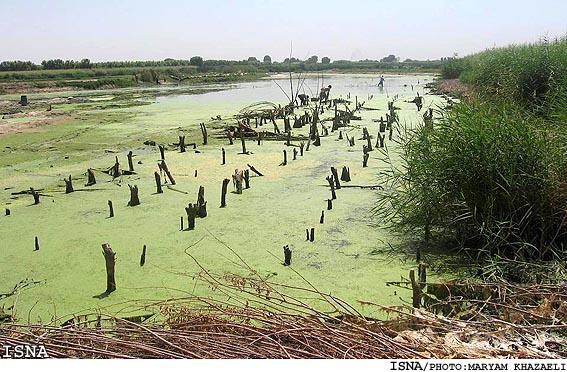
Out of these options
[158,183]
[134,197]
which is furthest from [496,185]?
[158,183]

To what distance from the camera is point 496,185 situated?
392 cm

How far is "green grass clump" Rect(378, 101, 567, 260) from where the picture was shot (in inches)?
149

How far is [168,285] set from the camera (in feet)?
12.2

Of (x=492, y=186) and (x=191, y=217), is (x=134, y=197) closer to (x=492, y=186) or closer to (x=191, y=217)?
(x=191, y=217)

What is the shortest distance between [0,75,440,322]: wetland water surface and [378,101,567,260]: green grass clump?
21.6 inches

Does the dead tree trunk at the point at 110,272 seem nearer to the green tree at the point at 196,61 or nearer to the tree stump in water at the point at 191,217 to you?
the tree stump in water at the point at 191,217

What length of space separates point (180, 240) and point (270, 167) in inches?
123

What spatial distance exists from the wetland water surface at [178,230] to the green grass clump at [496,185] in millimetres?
548

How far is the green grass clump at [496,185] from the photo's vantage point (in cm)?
378

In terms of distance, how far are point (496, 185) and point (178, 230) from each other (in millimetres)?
2655

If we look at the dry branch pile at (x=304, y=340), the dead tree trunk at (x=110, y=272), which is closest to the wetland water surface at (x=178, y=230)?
the dead tree trunk at (x=110, y=272)

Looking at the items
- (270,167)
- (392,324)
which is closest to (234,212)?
(270,167)

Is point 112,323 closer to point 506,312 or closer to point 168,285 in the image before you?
point 168,285

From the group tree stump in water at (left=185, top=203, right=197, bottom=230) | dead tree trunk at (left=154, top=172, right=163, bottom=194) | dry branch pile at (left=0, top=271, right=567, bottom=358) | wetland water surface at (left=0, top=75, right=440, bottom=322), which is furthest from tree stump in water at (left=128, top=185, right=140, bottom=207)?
dry branch pile at (left=0, top=271, right=567, bottom=358)
